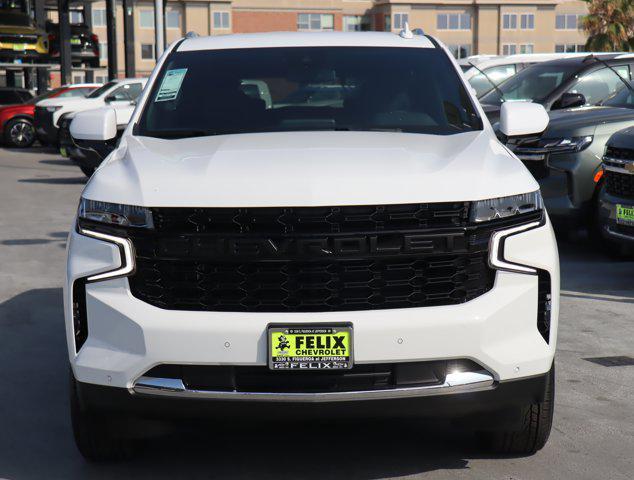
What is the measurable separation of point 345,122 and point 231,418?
1768 millimetres

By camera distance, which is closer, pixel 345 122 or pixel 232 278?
pixel 232 278

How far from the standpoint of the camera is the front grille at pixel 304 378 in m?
4.07

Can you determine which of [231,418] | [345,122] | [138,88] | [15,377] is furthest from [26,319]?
[138,88]

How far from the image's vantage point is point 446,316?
4.08 meters

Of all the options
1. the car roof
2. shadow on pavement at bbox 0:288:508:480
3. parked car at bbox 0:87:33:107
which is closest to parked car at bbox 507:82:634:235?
the car roof

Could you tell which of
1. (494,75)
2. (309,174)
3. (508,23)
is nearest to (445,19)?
(508,23)

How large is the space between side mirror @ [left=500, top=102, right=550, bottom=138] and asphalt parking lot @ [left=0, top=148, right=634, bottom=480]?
4.40ft

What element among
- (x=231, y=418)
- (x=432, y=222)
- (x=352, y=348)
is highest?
(x=432, y=222)

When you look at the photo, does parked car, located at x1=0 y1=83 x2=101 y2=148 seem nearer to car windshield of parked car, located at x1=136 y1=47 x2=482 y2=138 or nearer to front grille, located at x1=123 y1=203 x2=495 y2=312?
car windshield of parked car, located at x1=136 y1=47 x2=482 y2=138

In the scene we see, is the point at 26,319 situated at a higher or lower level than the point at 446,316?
lower

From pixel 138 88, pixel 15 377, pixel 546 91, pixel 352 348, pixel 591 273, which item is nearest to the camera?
pixel 352 348

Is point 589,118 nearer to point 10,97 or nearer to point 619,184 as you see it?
point 619,184

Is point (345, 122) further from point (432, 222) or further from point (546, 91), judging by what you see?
point (546, 91)

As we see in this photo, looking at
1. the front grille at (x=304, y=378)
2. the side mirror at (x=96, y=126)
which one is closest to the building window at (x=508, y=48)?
the side mirror at (x=96, y=126)
